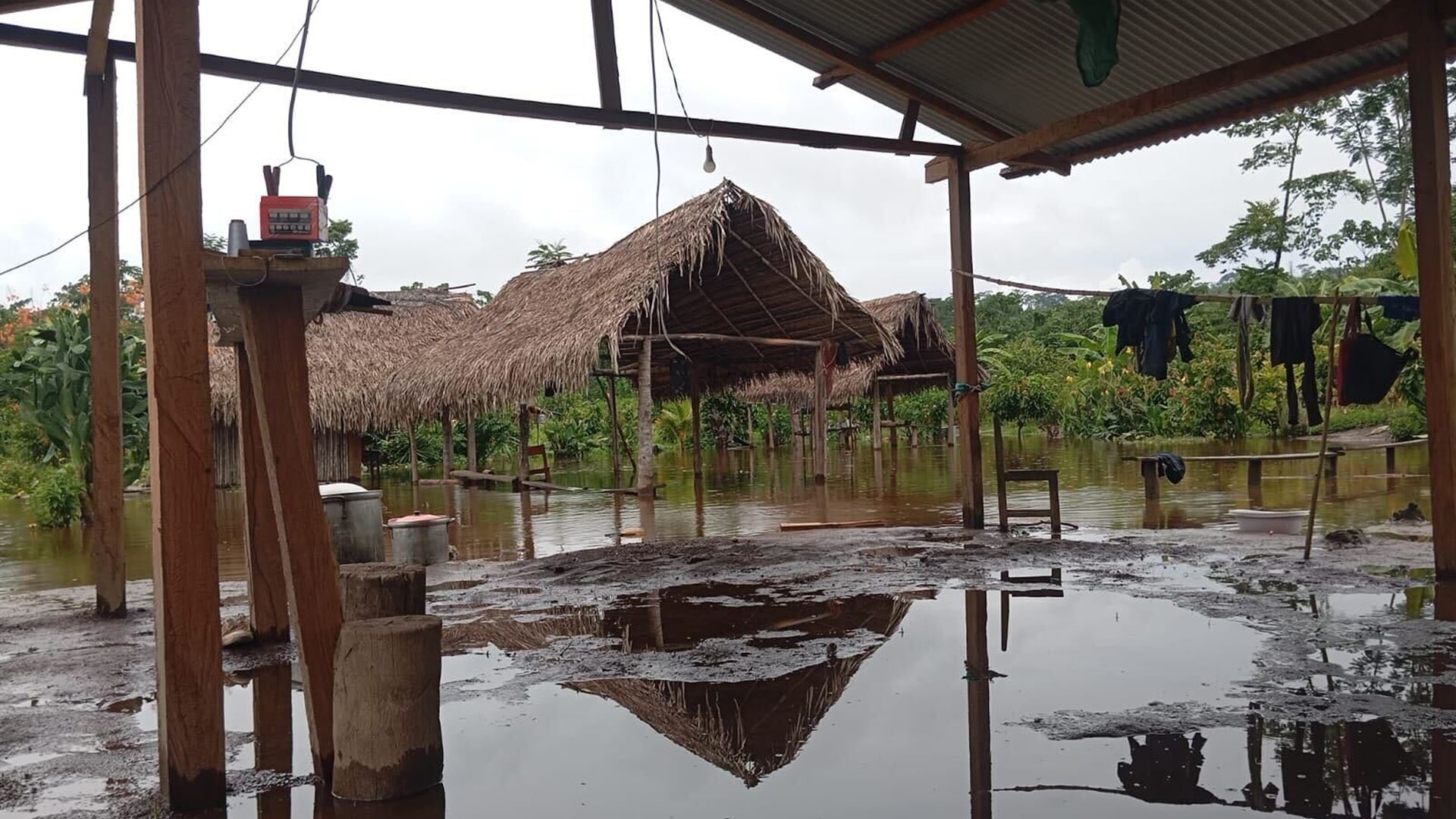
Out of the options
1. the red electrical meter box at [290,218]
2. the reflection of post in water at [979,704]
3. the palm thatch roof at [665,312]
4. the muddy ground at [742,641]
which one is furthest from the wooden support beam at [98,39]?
the palm thatch roof at [665,312]

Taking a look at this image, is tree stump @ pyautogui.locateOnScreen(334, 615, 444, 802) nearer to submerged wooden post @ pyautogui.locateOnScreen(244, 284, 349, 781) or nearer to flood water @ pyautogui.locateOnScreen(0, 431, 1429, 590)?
submerged wooden post @ pyautogui.locateOnScreen(244, 284, 349, 781)

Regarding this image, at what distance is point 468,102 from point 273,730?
4.43 meters

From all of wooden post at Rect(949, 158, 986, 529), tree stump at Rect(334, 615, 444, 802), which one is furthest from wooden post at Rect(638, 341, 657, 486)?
tree stump at Rect(334, 615, 444, 802)

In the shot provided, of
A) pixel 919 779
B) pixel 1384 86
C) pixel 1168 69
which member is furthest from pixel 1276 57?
pixel 1384 86

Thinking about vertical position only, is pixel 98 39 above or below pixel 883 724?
above

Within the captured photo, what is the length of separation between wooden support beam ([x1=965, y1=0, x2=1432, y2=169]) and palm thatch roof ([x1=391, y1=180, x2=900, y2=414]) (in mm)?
5533

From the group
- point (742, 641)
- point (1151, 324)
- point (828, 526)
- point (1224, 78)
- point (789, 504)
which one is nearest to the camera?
point (742, 641)

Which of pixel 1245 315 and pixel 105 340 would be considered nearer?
pixel 105 340

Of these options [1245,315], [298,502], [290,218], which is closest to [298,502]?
[298,502]

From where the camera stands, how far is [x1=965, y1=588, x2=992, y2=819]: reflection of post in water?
3.03 meters

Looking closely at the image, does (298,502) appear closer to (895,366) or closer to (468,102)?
(468,102)

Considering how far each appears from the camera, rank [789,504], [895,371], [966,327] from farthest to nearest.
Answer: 1. [895,371]
2. [789,504]
3. [966,327]

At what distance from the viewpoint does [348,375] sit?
19.0 m

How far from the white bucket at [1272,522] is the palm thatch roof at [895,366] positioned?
12.3m
